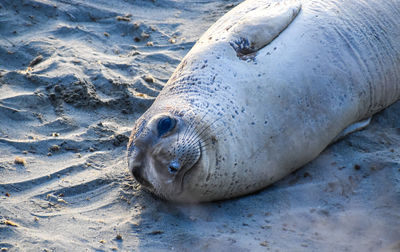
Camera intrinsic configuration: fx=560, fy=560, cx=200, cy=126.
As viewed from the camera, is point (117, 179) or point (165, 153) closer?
point (165, 153)

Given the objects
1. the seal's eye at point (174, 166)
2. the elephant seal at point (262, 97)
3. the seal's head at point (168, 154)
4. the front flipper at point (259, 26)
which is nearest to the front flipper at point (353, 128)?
the elephant seal at point (262, 97)

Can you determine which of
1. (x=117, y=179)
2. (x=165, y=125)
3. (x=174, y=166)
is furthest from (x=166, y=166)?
(x=117, y=179)

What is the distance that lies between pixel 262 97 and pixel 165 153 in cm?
82

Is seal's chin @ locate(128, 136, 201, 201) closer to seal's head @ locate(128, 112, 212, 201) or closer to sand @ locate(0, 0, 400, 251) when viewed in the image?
seal's head @ locate(128, 112, 212, 201)

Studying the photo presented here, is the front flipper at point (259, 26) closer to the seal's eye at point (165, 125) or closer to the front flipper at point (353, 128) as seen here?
the seal's eye at point (165, 125)

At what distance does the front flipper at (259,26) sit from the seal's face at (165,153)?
82 cm

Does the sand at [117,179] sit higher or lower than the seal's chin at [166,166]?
lower

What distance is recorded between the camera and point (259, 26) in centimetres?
410

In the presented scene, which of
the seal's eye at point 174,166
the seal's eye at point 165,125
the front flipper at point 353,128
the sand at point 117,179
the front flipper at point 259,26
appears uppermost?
the front flipper at point 259,26

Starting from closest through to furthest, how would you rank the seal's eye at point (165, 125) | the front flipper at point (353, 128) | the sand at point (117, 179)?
1. the sand at point (117, 179)
2. the seal's eye at point (165, 125)
3. the front flipper at point (353, 128)

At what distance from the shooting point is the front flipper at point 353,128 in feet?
14.0

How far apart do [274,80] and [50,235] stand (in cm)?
177

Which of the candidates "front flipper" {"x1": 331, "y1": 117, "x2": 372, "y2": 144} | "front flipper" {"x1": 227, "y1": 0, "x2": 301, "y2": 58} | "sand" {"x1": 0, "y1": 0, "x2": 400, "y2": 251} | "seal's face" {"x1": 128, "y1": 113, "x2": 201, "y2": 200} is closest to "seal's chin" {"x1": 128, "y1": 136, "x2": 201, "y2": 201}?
"seal's face" {"x1": 128, "y1": 113, "x2": 201, "y2": 200}

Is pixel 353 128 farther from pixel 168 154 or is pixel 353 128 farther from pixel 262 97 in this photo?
pixel 168 154
